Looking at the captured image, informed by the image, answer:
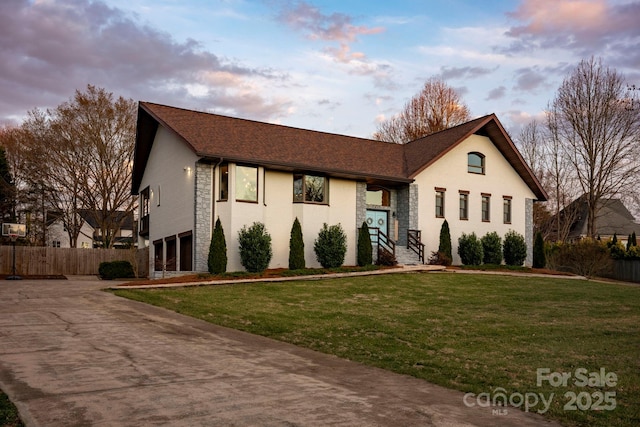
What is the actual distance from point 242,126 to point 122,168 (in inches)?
580

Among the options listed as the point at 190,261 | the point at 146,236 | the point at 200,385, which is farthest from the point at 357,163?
the point at 200,385

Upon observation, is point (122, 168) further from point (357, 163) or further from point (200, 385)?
point (200, 385)

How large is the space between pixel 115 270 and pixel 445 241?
16412 mm

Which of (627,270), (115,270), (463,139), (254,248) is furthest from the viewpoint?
(627,270)

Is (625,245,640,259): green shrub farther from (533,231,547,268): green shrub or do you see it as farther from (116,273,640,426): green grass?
(116,273,640,426): green grass

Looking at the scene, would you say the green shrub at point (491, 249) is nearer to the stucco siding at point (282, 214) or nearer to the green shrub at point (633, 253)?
the stucco siding at point (282, 214)

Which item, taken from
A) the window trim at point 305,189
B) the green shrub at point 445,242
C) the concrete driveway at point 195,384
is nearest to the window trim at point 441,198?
the green shrub at point 445,242

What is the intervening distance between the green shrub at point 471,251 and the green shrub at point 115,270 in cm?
1702

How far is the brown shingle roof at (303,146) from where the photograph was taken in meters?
24.0

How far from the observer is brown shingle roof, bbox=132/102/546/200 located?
24031mm

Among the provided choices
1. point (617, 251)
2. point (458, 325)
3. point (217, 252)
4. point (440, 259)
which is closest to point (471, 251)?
point (440, 259)

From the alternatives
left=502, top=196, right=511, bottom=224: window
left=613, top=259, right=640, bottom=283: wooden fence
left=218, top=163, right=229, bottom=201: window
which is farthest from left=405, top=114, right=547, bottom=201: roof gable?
left=218, top=163, right=229, bottom=201: window

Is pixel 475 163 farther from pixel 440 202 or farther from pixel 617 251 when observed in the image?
pixel 617 251

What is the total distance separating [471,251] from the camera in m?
28.8
